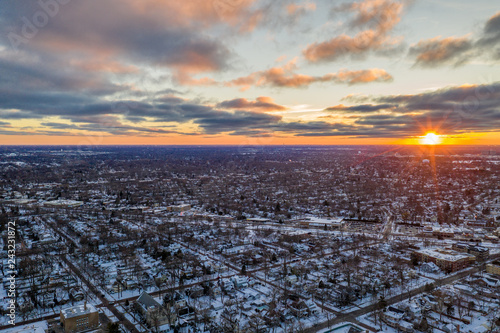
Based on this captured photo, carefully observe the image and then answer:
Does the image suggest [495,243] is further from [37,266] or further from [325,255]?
[37,266]

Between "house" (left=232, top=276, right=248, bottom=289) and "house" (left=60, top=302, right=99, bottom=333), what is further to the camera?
"house" (left=232, top=276, right=248, bottom=289)

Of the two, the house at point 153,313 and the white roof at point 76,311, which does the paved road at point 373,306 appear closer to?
the house at point 153,313

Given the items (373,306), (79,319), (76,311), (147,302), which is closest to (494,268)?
(373,306)

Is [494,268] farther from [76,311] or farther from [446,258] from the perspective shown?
[76,311]

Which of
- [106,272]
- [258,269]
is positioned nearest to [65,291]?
[106,272]

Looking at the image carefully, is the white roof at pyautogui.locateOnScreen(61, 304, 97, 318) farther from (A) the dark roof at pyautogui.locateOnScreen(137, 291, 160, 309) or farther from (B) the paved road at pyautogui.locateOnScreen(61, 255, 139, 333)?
(A) the dark roof at pyautogui.locateOnScreen(137, 291, 160, 309)

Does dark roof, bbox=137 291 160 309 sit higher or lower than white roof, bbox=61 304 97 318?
lower

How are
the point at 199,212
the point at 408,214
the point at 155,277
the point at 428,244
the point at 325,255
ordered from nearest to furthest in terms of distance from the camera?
1. the point at 155,277
2. the point at 325,255
3. the point at 428,244
4. the point at 408,214
5. the point at 199,212

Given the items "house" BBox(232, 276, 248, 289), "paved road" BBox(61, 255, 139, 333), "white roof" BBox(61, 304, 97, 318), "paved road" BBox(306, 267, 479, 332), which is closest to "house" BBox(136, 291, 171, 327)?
"paved road" BBox(61, 255, 139, 333)
